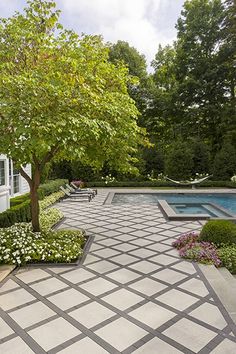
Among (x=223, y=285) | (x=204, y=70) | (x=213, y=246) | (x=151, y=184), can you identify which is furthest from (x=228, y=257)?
(x=204, y=70)

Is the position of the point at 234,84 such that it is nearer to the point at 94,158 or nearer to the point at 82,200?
the point at 82,200

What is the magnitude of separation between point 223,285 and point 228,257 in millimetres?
1180

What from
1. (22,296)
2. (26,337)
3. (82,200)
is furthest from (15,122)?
(82,200)

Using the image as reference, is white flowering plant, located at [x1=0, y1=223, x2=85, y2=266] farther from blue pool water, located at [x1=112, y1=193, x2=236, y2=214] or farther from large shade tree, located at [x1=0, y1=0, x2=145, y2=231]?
blue pool water, located at [x1=112, y1=193, x2=236, y2=214]

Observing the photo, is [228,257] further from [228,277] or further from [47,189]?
[47,189]

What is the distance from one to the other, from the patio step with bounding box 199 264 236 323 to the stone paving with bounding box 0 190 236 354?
0.10 meters

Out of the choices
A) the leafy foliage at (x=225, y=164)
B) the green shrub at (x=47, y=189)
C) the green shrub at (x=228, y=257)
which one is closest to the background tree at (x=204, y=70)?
the leafy foliage at (x=225, y=164)

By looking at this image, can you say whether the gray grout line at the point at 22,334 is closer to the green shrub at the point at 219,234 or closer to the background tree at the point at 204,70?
the green shrub at the point at 219,234

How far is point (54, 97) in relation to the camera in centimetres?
513

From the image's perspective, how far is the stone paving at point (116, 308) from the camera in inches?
122

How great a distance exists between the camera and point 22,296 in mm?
4230

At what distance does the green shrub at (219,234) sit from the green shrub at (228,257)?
35 centimetres

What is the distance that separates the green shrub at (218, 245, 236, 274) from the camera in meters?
5.41

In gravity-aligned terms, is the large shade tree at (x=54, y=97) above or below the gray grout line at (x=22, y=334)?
above
